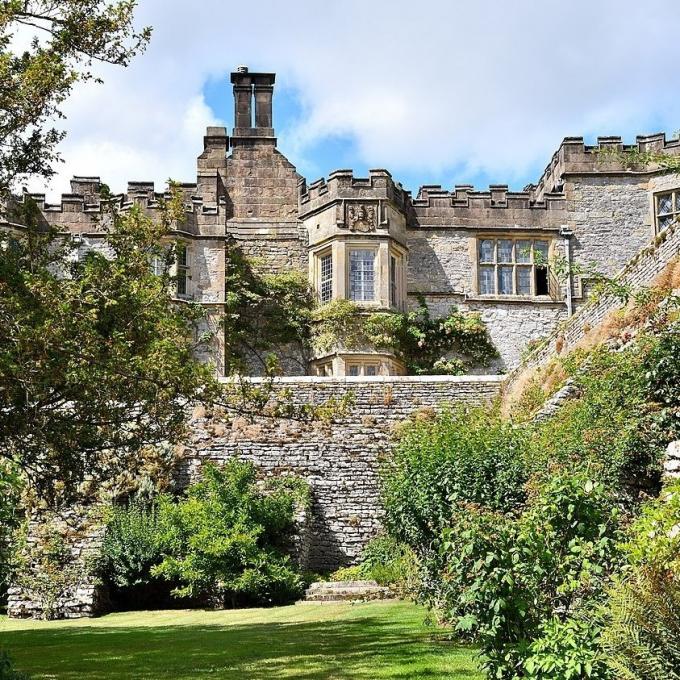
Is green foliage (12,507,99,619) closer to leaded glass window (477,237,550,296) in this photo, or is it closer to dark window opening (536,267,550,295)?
leaded glass window (477,237,550,296)

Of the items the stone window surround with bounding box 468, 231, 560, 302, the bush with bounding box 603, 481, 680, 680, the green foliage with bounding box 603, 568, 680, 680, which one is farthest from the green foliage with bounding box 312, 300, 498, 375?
the green foliage with bounding box 603, 568, 680, 680

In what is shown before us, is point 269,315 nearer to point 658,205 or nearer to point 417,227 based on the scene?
point 417,227

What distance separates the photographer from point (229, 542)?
17.1m

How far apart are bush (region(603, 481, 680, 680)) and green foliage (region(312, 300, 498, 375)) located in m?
20.6

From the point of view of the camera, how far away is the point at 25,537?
60.7 ft

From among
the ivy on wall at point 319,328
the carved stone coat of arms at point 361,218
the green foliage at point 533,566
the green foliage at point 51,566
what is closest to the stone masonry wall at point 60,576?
the green foliage at point 51,566

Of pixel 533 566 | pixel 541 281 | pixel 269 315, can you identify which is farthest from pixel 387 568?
pixel 541 281

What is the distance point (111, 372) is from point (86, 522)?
8.53 m

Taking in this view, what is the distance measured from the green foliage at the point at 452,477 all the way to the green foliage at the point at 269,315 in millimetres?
13185

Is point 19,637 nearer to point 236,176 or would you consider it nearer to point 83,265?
point 83,265

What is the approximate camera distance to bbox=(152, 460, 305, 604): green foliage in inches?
673

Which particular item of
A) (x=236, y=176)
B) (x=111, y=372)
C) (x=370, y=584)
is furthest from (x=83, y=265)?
(x=236, y=176)

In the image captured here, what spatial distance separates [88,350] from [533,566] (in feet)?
16.8

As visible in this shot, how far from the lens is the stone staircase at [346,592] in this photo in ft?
53.9
